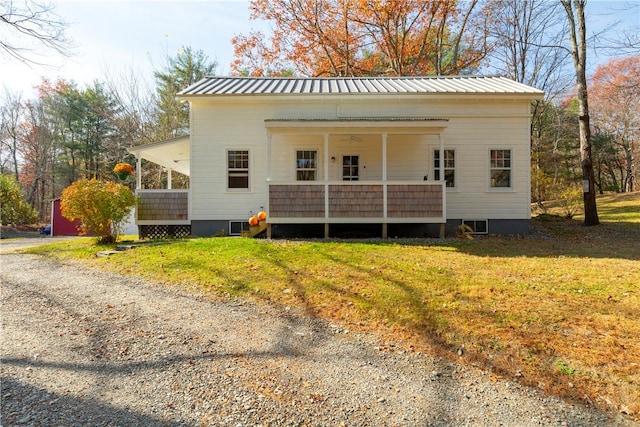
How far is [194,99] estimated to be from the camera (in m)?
11.0

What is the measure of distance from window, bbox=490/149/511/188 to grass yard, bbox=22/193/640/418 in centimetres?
258

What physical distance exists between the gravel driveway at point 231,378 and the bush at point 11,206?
72.7 feet

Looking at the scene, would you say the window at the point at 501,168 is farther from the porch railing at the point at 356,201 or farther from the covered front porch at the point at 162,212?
the covered front porch at the point at 162,212

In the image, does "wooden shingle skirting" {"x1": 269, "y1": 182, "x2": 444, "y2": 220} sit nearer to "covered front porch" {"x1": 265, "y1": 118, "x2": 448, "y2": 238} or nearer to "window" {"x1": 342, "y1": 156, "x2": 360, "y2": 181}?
"covered front porch" {"x1": 265, "y1": 118, "x2": 448, "y2": 238}

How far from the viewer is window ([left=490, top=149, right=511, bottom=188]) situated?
11500 millimetres

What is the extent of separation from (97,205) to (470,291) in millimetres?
9782

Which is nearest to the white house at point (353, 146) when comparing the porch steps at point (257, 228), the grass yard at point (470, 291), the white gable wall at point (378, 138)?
the white gable wall at point (378, 138)

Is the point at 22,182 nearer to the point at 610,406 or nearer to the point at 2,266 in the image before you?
the point at 2,266

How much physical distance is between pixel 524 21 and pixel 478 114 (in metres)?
15.2

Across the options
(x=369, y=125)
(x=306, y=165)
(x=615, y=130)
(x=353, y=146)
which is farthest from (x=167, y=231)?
(x=615, y=130)

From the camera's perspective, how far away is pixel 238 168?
1152cm

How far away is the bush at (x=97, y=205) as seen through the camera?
9.86 m

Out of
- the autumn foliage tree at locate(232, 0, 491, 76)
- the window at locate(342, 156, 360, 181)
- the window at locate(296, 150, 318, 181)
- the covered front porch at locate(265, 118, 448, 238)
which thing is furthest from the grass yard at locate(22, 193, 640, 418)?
the autumn foliage tree at locate(232, 0, 491, 76)

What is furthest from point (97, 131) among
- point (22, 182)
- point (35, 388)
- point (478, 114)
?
point (35, 388)
